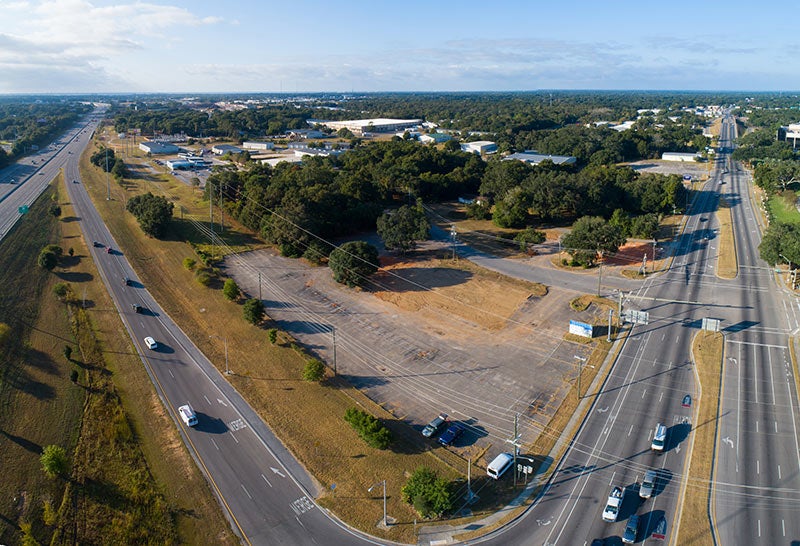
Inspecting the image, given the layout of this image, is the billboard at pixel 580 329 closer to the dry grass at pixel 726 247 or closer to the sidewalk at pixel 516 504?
the sidewalk at pixel 516 504

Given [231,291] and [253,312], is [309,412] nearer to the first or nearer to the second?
[253,312]

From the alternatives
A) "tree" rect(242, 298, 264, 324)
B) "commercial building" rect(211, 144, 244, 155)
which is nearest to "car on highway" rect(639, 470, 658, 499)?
"tree" rect(242, 298, 264, 324)

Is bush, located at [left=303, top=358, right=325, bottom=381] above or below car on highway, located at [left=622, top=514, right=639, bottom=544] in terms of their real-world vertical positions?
above

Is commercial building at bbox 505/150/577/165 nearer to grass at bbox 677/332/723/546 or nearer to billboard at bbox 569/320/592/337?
billboard at bbox 569/320/592/337

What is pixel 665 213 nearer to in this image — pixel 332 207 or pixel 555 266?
pixel 555 266

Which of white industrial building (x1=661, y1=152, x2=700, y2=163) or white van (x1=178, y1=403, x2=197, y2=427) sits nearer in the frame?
white van (x1=178, y1=403, x2=197, y2=427)
